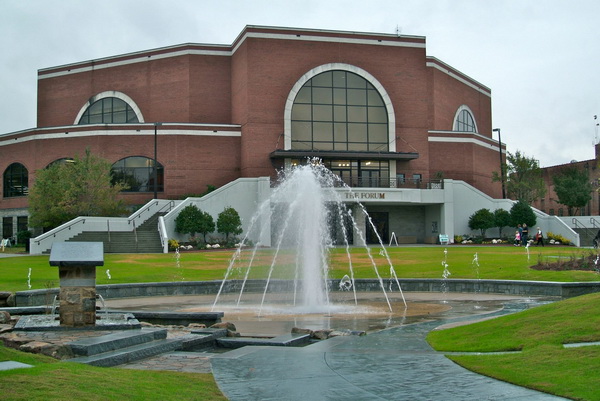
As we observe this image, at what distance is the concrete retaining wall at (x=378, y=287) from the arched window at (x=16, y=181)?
126 feet

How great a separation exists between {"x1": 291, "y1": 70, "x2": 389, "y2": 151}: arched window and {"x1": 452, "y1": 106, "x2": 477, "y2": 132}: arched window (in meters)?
16.7

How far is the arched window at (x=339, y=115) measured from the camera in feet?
182

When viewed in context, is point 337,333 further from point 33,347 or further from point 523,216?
point 523,216

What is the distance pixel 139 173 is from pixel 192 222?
11.4 m

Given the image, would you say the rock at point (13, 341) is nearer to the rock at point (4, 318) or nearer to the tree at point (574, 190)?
the rock at point (4, 318)

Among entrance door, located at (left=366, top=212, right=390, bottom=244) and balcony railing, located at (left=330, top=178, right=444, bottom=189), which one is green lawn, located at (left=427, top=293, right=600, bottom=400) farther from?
entrance door, located at (left=366, top=212, right=390, bottom=244)

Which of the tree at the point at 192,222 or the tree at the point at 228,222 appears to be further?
the tree at the point at 228,222

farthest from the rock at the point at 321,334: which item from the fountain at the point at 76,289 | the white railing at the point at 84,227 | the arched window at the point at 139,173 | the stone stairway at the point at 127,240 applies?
the arched window at the point at 139,173

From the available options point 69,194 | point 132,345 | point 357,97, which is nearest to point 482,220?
point 357,97

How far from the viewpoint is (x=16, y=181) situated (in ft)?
195

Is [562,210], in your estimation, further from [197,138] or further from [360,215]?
[197,138]

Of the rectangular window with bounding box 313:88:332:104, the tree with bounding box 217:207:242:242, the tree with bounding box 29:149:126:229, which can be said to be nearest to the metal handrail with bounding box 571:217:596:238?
the rectangular window with bounding box 313:88:332:104

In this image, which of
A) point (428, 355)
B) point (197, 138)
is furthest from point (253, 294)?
point (197, 138)

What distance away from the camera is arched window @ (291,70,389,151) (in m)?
55.4
